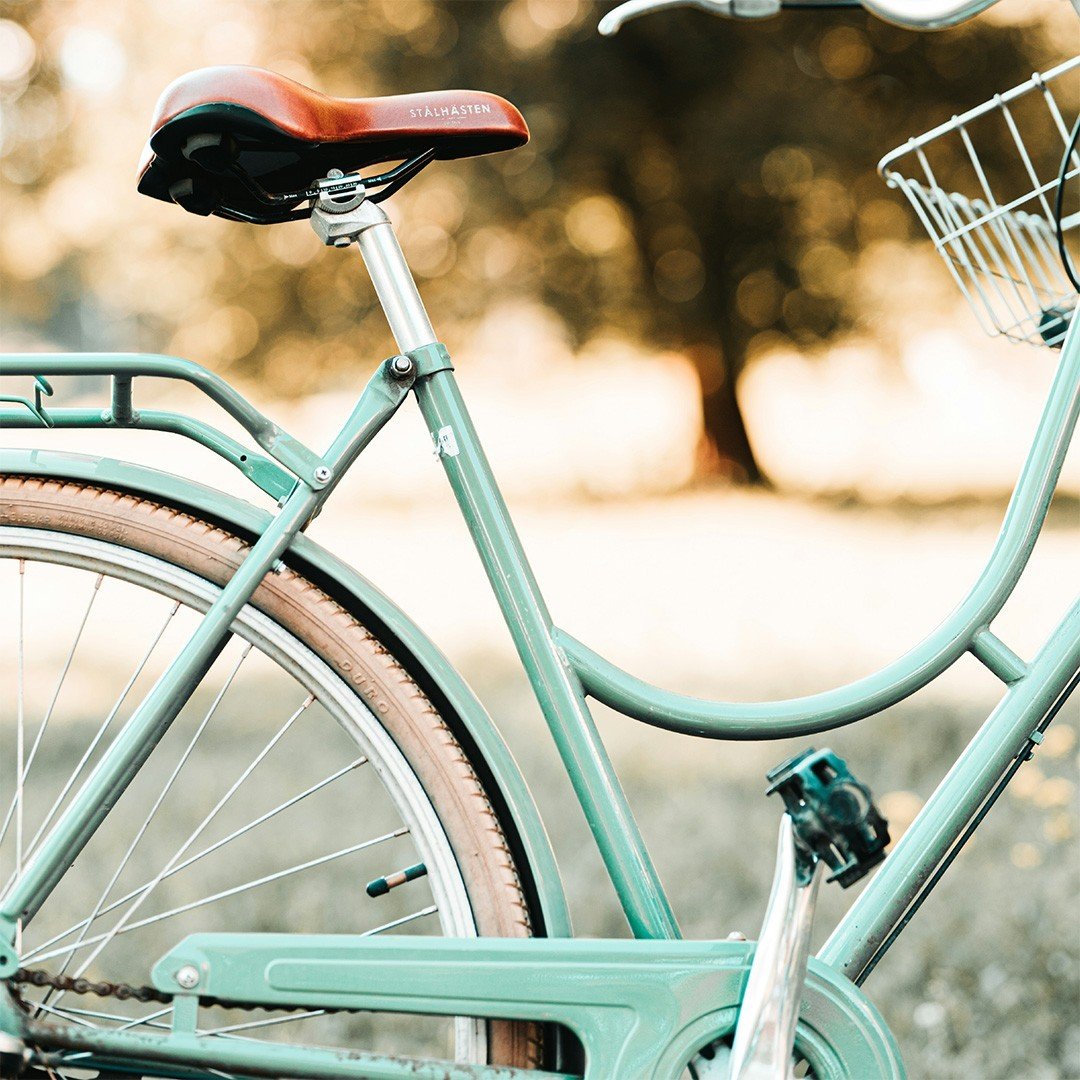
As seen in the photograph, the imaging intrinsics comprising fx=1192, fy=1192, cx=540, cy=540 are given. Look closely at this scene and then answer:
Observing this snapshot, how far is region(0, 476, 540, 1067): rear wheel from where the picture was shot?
121 centimetres

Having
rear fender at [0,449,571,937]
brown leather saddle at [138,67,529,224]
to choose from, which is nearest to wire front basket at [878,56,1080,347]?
brown leather saddle at [138,67,529,224]

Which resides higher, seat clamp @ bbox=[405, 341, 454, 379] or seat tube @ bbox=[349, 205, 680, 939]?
seat clamp @ bbox=[405, 341, 454, 379]

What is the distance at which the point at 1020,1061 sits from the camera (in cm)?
197

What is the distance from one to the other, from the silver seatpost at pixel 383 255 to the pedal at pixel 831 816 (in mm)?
572

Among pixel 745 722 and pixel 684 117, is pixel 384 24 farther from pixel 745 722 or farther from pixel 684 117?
pixel 745 722

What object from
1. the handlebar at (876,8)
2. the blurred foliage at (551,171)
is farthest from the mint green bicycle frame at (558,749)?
the blurred foliage at (551,171)

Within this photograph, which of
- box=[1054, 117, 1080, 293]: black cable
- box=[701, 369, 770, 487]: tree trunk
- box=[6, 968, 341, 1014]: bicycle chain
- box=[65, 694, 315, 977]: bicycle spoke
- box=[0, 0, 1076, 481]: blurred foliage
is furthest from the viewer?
box=[701, 369, 770, 487]: tree trunk

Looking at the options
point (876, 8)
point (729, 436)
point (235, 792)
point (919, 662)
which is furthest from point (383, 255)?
point (729, 436)

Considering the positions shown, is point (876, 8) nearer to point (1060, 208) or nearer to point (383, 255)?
point (1060, 208)

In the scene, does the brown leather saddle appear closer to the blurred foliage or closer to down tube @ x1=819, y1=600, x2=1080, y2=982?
down tube @ x1=819, y1=600, x2=1080, y2=982

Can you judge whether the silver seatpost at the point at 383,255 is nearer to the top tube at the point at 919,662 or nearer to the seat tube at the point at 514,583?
the seat tube at the point at 514,583

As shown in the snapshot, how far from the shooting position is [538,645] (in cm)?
125

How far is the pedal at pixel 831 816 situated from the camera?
43.1 inches

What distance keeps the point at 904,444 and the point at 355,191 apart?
12.7 metres
